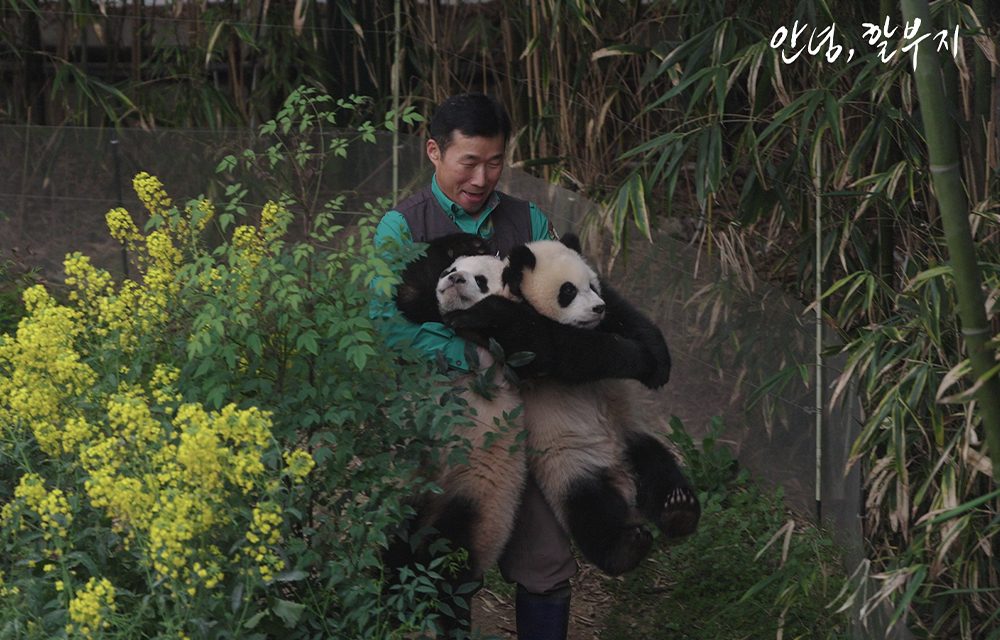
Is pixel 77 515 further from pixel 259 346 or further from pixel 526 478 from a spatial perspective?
pixel 526 478

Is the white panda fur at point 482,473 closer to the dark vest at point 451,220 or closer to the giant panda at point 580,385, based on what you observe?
the giant panda at point 580,385

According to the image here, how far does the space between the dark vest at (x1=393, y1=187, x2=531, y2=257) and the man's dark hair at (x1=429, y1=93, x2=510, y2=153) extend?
0.50 feet

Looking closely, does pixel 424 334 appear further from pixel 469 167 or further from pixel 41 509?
pixel 41 509

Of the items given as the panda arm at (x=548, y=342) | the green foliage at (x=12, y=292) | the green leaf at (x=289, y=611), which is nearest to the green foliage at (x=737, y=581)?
the panda arm at (x=548, y=342)

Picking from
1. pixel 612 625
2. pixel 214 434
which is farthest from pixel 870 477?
pixel 214 434

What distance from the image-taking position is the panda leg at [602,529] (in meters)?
3.29

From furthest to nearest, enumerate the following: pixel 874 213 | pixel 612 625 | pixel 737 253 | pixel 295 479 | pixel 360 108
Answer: pixel 360 108
pixel 737 253
pixel 874 213
pixel 612 625
pixel 295 479

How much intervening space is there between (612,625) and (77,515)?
1.84 m

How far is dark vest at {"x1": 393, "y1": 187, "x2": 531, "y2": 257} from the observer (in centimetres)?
346

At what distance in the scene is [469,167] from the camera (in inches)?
133

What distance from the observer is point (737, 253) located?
5.00 meters

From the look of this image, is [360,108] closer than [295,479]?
No

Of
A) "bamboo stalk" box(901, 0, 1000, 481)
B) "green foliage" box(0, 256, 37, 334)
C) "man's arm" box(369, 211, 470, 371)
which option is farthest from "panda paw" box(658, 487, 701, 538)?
"green foliage" box(0, 256, 37, 334)

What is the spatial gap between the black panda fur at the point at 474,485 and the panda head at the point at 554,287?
7 centimetres
